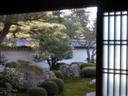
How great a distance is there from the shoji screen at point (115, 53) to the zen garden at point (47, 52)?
5152 millimetres

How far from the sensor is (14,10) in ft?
13.9

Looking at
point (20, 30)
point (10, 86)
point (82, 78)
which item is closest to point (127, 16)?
point (10, 86)

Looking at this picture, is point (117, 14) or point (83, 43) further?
point (83, 43)

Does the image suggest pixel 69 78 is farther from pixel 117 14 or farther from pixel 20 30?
pixel 117 14

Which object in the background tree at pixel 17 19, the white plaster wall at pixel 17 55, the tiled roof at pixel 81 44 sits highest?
the background tree at pixel 17 19

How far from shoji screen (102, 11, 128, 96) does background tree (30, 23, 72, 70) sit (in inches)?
263

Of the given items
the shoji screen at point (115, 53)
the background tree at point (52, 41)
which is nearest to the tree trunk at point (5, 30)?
the background tree at point (52, 41)

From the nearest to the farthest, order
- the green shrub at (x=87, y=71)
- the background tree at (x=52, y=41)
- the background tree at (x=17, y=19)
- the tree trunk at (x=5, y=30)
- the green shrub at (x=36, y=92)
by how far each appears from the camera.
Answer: the green shrub at (x=36, y=92), the background tree at (x=17, y=19), the tree trunk at (x=5, y=30), the background tree at (x=52, y=41), the green shrub at (x=87, y=71)

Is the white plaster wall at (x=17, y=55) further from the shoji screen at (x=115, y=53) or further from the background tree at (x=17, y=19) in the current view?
the shoji screen at (x=115, y=53)

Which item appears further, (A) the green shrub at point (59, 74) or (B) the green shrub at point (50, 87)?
(A) the green shrub at point (59, 74)

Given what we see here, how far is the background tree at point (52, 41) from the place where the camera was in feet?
34.4

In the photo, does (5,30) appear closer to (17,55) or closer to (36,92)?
(36,92)

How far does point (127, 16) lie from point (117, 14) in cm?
13

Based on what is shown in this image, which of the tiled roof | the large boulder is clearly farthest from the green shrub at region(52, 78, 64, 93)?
the tiled roof
